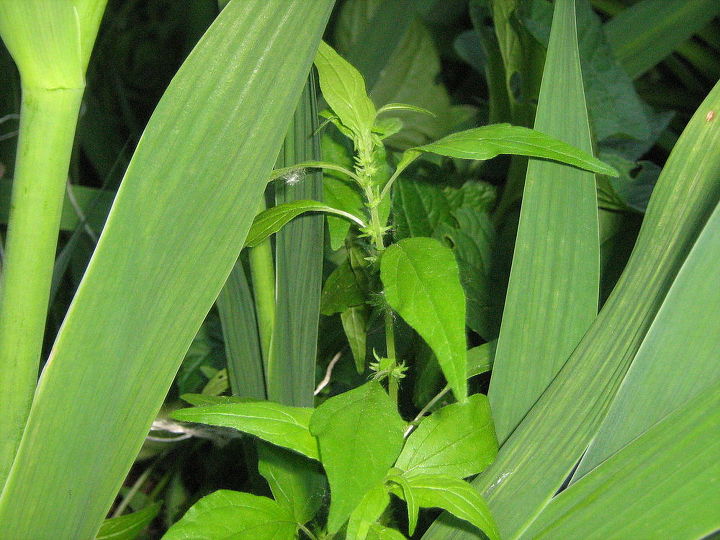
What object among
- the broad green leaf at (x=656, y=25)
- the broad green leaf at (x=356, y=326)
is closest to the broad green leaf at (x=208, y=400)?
the broad green leaf at (x=356, y=326)

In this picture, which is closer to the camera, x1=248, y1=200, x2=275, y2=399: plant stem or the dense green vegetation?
the dense green vegetation

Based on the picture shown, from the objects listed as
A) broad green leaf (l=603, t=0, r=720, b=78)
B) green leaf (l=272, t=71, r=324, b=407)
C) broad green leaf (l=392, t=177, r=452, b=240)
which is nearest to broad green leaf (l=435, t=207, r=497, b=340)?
broad green leaf (l=392, t=177, r=452, b=240)

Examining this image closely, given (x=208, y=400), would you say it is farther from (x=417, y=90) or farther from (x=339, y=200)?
(x=417, y=90)

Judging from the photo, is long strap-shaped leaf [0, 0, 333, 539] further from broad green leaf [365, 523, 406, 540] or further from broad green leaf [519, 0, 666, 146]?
broad green leaf [519, 0, 666, 146]

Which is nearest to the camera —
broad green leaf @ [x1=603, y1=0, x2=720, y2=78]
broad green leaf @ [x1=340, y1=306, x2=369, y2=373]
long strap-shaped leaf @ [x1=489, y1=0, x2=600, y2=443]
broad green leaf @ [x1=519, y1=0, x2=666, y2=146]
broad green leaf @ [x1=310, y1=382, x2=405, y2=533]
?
broad green leaf @ [x1=310, y1=382, x2=405, y2=533]

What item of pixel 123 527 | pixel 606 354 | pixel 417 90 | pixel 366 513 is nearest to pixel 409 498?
pixel 366 513

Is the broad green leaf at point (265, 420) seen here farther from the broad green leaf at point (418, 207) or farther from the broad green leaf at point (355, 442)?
the broad green leaf at point (418, 207)
